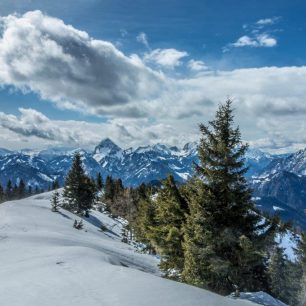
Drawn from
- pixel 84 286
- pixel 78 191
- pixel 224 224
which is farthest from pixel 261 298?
pixel 78 191

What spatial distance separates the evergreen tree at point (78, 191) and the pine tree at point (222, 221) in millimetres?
44866

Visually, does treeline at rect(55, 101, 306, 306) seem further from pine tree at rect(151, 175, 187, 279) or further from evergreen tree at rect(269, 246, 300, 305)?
evergreen tree at rect(269, 246, 300, 305)

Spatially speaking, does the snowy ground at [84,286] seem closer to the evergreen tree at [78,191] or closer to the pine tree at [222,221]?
the pine tree at [222,221]

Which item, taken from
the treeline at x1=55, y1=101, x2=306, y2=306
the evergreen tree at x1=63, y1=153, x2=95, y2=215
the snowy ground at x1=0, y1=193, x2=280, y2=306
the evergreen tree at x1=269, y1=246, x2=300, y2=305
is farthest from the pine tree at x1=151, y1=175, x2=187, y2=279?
the evergreen tree at x1=63, y1=153, x2=95, y2=215

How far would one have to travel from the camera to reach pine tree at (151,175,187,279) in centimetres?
2683

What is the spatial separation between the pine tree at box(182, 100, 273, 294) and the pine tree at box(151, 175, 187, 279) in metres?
5.00

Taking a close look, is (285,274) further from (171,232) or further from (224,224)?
(224,224)

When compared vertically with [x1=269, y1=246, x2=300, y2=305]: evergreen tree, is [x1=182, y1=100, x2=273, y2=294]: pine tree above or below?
above

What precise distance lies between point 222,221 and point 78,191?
156ft

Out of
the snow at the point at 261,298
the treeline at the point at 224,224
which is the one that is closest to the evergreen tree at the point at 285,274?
the treeline at the point at 224,224

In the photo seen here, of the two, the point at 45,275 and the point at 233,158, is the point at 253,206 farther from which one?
the point at 45,275

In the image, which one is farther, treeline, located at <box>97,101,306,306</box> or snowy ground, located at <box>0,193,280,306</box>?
treeline, located at <box>97,101,306,306</box>

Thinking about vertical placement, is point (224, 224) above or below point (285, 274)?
above

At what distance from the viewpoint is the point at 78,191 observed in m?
65.0
